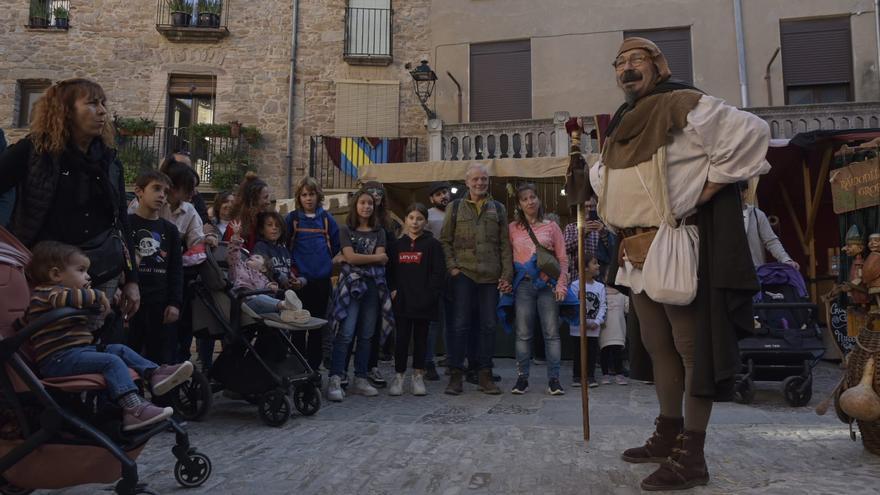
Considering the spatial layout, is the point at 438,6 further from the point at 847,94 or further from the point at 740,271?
the point at 740,271

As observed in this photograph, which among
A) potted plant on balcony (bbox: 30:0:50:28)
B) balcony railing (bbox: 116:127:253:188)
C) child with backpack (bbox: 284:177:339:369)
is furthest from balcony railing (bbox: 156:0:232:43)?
child with backpack (bbox: 284:177:339:369)

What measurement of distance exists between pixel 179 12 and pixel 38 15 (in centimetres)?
368

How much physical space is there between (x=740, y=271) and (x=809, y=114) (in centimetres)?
1165

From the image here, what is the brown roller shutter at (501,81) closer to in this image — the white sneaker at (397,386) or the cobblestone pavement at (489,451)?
the white sneaker at (397,386)

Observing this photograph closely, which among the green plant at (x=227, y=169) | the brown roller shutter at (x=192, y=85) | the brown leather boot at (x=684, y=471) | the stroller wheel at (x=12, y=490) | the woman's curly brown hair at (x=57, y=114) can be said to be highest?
the brown roller shutter at (x=192, y=85)

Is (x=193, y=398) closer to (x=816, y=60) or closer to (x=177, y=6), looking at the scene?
(x=177, y=6)

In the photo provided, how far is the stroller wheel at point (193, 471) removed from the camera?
280 cm

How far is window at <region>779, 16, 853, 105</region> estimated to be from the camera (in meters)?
13.9

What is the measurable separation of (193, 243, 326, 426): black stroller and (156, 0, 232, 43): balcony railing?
1300 cm

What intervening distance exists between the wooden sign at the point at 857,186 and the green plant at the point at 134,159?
1396 cm

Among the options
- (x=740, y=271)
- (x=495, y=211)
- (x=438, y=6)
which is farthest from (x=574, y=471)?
(x=438, y=6)

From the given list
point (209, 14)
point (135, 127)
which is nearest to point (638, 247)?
point (135, 127)

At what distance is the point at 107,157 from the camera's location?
335 centimetres

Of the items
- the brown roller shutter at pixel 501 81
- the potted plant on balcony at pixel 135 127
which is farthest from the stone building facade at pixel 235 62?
the brown roller shutter at pixel 501 81
